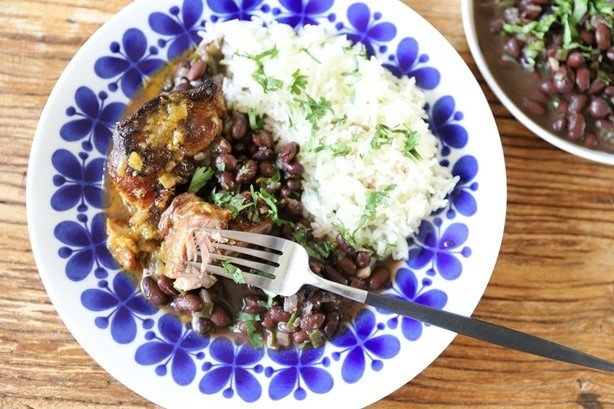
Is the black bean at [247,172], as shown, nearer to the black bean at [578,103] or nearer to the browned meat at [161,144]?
the browned meat at [161,144]

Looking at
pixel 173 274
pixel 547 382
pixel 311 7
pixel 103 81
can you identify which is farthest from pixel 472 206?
pixel 103 81

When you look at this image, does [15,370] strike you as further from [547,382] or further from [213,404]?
[547,382]

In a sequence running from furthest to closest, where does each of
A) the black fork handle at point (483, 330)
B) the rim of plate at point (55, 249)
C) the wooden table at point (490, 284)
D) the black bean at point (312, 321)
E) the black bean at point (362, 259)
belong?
the wooden table at point (490, 284) < the black bean at point (362, 259) < the black bean at point (312, 321) < the rim of plate at point (55, 249) < the black fork handle at point (483, 330)

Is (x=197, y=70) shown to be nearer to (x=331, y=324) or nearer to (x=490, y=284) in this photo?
(x=331, y=324)

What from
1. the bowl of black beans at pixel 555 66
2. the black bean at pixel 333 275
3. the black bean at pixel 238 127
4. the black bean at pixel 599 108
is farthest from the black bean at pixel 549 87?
the black bean at pixel 238 127

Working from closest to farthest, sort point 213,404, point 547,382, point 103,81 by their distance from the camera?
point 213,404, point 103,81, point 547,382

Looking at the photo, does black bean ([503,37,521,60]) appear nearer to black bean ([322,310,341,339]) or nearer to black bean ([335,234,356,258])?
black bean ([335,234,356,258])

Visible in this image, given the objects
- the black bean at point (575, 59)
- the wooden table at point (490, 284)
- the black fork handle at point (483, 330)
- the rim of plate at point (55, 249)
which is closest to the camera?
the black fork handle at point (483, 330)

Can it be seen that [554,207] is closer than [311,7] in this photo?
No
